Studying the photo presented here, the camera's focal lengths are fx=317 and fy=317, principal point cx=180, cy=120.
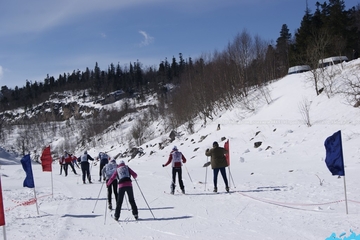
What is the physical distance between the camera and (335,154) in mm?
7891

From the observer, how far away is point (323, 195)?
32.2 ft

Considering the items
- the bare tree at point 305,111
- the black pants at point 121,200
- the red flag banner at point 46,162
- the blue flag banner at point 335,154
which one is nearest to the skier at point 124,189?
the black pants at point 121,200

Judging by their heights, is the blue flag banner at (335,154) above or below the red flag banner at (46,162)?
above

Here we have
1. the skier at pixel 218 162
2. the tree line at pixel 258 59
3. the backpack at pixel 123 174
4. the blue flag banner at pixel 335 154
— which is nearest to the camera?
the blue flag banner at pixel 335 154

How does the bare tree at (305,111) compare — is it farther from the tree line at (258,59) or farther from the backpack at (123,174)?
the backpack at (123,174)

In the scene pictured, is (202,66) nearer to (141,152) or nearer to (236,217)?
(141,152)

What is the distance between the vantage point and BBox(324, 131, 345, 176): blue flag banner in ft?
25.6

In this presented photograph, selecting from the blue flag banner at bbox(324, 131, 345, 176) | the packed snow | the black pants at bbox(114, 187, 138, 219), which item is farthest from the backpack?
the blue flag banner at bbox(324, 131, 345, 176)

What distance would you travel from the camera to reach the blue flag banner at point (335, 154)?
7.80m

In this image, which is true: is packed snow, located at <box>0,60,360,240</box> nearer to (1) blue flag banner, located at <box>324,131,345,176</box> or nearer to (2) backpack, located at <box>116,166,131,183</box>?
(1) blue flag banner, located at <box>324,131,345,176</box>

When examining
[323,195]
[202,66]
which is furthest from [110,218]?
[202,66]

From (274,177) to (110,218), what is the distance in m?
8.35

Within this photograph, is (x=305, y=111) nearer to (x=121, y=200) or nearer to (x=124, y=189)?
(x=124, y=189)

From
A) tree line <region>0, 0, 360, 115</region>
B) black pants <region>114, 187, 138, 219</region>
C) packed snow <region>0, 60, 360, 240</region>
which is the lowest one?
packed snow <region>0, 60, 360, 240</region>
